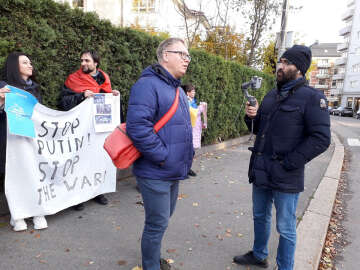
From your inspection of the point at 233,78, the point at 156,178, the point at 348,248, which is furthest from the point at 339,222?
the point at 233,78

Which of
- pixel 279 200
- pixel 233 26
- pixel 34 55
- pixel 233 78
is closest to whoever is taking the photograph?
pixel 279 200

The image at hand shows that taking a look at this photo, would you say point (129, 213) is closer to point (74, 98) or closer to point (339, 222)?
point (74, 98)

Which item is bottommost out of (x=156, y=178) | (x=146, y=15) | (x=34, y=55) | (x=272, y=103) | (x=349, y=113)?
(x=349, y=113)

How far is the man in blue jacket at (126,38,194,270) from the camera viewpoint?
6.48 feet

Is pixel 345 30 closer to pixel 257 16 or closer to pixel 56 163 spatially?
pixel 257 16

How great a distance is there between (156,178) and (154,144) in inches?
11.5

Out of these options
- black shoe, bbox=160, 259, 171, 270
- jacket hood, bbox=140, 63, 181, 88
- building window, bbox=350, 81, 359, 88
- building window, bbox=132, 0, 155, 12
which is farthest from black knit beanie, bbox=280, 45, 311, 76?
building window, bbox=350, 81, 359, 88

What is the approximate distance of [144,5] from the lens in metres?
22.7

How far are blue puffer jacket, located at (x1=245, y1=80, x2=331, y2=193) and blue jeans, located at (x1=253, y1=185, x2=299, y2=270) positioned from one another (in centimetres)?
12

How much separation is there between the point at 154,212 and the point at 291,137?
1.29 metres

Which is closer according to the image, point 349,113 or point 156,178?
point 156,178

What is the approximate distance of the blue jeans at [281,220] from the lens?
232 centimetres

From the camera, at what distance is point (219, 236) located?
130 inches

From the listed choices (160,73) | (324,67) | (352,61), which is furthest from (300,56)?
(324,67)
